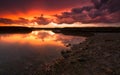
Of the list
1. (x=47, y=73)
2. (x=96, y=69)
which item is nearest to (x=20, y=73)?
(x=47, y=73)

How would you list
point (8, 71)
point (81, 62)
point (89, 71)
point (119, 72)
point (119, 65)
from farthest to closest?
1. point (81, 62)
2. point (8, 71)
3. point (119, 65)
4. point (89, 71)
5. point (119, 72)

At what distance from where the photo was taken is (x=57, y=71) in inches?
572

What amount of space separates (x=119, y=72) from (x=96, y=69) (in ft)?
6.24

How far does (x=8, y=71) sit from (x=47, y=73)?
3754mm

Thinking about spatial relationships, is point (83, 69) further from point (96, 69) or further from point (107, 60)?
point (107, 60)

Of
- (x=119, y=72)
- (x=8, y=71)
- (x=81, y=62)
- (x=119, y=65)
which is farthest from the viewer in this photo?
(x=81, y=62)

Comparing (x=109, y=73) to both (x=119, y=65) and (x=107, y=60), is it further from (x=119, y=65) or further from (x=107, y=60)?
(x=107, y=60)

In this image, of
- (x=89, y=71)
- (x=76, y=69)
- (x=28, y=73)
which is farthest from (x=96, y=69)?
(x=28, y=73)

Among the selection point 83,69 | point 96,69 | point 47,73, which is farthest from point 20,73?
point 96,69

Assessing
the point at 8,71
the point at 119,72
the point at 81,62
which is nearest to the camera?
the point at 119,72

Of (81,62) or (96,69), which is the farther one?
(81,62)

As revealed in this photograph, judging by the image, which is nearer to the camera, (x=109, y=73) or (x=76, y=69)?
(x=109, y=73)

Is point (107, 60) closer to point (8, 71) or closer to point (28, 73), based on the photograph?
point (28, 73)

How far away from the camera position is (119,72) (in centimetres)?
1259
